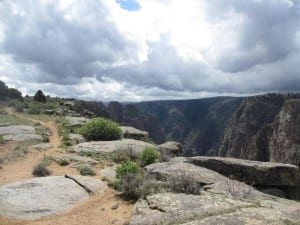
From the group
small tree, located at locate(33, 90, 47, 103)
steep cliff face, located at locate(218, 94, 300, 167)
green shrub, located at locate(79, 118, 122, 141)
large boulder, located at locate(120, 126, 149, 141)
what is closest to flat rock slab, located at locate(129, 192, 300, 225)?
green shrub, located at locate(79, 118, 122, 141)

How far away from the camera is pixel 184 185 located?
12.7 metres

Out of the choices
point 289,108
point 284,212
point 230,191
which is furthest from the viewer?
point 289,108

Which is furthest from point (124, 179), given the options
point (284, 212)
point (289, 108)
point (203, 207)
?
point (289, 108)

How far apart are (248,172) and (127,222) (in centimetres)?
806

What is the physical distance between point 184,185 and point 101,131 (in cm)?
1580

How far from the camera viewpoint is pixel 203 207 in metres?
10.8

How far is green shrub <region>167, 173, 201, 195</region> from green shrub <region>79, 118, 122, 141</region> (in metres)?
15.2

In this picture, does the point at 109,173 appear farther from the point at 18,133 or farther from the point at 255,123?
the point at 255,123

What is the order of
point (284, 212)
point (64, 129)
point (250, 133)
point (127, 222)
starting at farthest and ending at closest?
point (250, 133) < point (64, 129) < point (127, 222) < point (284, 212)

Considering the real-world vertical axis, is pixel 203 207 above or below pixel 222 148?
above

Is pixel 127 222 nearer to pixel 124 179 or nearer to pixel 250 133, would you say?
pixel 124 179

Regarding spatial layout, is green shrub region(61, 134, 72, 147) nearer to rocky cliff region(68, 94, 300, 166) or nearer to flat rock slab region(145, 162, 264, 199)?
flat rock slab region(145, 162, 264, 199)

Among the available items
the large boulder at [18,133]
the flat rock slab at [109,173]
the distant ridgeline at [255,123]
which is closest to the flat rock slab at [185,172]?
the flat rock slab at [109,173]

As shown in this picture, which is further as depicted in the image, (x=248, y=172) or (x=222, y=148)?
(x=222, y=148)
